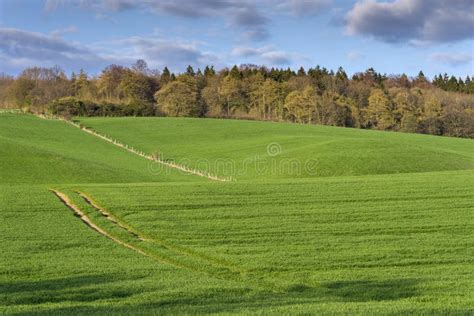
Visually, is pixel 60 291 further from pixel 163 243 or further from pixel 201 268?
pixel 163 243

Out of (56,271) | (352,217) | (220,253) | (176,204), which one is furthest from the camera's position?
(176,204)

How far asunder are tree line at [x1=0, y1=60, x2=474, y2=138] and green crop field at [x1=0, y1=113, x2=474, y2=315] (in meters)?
77.3

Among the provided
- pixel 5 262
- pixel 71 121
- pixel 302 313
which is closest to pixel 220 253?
pixel 5 262

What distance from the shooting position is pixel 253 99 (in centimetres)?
13250

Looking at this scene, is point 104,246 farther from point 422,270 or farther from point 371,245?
point 422,270

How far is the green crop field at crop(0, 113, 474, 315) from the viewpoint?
14.7 metres

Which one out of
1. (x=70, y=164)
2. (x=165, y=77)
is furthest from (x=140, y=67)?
(x=70, y=164)

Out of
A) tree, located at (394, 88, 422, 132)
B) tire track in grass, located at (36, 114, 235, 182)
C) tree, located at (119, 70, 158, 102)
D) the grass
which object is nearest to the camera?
the grass

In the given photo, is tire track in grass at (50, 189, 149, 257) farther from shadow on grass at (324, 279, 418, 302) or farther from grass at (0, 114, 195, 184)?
grass at (0, 114, 195, 184)

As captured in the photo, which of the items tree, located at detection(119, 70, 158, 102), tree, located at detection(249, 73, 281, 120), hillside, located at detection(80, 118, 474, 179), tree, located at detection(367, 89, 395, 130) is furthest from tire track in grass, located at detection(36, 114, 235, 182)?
tree, located at detection(367, 89, 395, 130)

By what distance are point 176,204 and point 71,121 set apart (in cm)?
7602

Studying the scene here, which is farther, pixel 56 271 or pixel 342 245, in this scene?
pixel 342 245

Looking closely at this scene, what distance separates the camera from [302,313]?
12148mm

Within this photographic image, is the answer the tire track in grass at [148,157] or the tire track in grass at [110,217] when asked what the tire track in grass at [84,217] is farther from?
the tire track in grass at [148,157]
